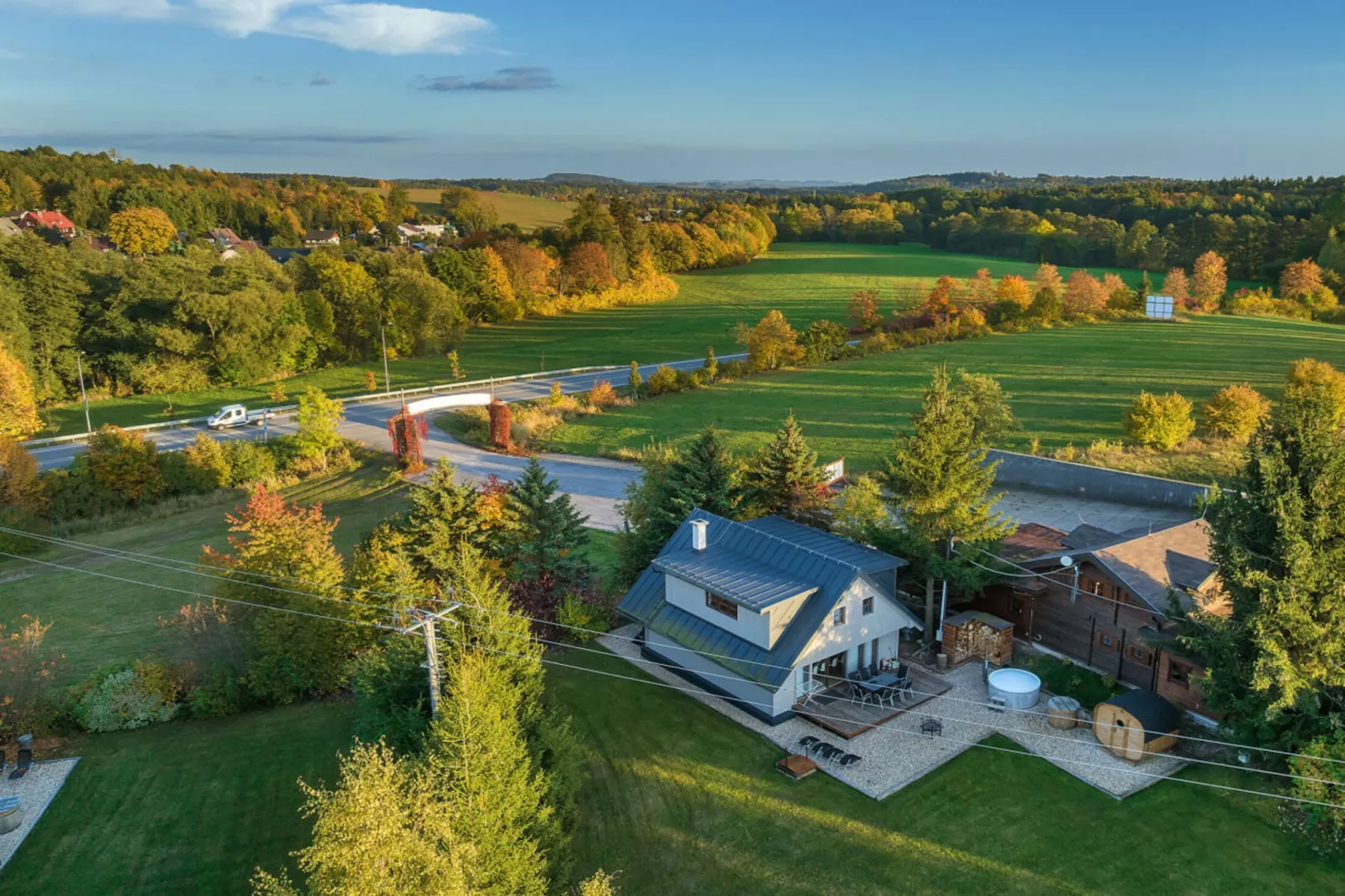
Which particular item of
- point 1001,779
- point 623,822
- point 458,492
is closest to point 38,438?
point 458,492

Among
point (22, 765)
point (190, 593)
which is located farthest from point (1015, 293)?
point (22, 765)

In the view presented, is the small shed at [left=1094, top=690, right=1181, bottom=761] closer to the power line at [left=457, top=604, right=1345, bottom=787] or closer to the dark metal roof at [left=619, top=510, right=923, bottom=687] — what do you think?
the power line at [left=457, top=604, right=1345, bottom=787]

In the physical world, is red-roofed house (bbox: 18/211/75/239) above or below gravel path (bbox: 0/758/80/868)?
above

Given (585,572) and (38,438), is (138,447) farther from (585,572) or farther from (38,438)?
(585,572)

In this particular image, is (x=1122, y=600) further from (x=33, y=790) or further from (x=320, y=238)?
(x=320, y=238)

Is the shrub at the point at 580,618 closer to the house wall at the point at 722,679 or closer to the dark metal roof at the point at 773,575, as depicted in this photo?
the dark metal roof at the point at 773,575

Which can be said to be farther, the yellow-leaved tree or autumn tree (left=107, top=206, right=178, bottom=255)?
autumn tree (left=107, top=206, right=178, bottom=255)

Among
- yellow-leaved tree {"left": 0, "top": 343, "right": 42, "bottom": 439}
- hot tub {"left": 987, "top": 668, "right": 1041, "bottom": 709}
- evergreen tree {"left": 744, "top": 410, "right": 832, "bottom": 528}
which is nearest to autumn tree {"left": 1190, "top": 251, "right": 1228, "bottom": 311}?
evergreen tree {"left": 744, "top": 410, "right": 832, "bottom": 528}
